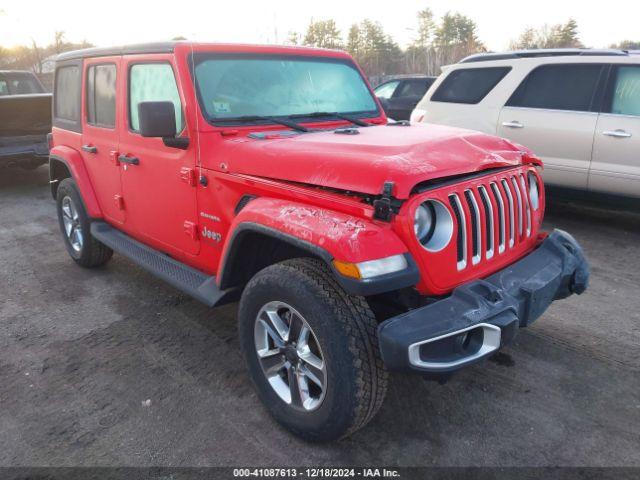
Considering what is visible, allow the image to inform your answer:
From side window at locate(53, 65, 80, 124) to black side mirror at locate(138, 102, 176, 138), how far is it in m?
1.99

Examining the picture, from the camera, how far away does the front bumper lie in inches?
84.2

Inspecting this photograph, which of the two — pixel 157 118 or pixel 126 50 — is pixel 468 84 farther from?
pixel 157 118

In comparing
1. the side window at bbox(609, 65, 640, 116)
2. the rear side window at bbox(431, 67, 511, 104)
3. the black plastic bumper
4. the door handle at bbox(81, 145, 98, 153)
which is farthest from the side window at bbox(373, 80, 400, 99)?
the door handle at bbox(81, 145, 98, 153)

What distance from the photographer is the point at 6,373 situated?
330 cm

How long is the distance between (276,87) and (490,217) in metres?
1.70

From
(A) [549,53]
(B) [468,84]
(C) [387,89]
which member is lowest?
(C) [387,89]

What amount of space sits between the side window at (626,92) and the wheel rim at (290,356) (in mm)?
4736

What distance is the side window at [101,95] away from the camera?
4051 mm

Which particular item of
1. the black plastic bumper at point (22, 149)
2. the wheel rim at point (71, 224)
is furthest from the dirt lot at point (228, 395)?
the black plastic bumper at point (22, 149)

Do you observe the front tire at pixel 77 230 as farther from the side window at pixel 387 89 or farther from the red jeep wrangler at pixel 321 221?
the side window at pixel 387 89

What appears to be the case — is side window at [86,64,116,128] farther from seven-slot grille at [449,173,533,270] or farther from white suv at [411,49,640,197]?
→ white suv at [411,49,640,197]

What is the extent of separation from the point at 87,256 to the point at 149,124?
7.66 ft

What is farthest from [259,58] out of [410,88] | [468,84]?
[410,88]

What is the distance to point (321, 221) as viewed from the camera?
239 centimetres
